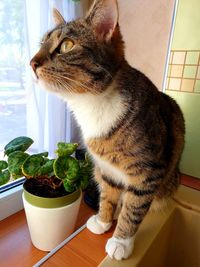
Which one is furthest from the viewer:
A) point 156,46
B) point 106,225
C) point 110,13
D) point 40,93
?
point 156,46

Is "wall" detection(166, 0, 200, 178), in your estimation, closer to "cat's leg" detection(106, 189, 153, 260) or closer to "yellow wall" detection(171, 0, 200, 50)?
"yellow wall" detection(171, 0, 200, 50)

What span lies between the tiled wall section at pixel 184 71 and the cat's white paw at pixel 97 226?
0.66m

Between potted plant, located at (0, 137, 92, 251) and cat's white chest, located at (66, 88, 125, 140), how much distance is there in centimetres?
10

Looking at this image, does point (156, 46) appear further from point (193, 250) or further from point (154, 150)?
point (193, 250)

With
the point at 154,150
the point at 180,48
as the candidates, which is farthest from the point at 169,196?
the point at 180,48

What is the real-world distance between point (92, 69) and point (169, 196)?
1.67 ft

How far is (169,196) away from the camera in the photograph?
0.77m

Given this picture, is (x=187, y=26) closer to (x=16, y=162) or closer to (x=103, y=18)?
(x=103, y=18)

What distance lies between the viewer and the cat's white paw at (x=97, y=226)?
679 millimetres

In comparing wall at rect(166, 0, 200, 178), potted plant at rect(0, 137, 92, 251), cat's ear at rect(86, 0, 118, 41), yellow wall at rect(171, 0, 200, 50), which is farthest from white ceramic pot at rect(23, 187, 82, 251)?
yellow wall at rect(171, 0, 200, 50)

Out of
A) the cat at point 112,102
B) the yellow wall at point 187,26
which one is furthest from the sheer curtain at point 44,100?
the yellow wall at point 187,26

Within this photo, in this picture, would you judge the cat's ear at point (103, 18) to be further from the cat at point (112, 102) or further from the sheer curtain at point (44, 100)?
the sheer curtain at point (44, 100)

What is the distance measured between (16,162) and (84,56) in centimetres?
33

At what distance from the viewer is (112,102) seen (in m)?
0.57
